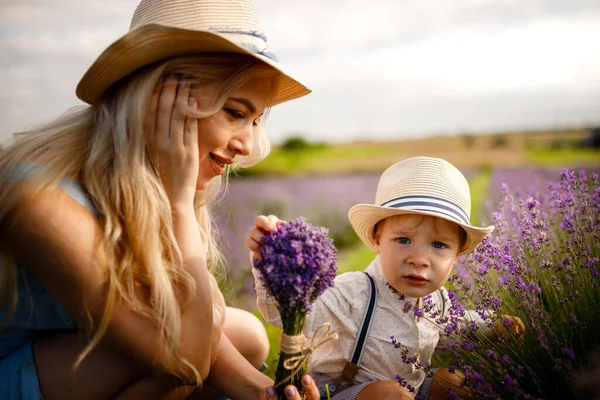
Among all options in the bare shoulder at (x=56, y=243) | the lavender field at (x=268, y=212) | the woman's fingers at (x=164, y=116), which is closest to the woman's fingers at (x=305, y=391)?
the bare shoulder at (x=56, y=243)

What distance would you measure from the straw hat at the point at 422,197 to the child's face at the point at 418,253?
69 millimetres

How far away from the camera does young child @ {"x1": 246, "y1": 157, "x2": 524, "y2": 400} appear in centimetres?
251

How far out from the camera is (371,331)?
8.53 feet

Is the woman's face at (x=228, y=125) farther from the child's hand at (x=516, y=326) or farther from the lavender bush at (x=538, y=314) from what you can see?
the child's hand at (x=516, y=326)

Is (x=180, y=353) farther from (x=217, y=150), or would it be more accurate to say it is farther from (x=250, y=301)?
(x=250, y=301)

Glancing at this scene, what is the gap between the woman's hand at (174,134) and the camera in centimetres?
194

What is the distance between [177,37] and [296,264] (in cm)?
88

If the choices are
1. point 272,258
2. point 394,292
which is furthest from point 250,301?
point 272,258

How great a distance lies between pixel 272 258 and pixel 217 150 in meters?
0.56

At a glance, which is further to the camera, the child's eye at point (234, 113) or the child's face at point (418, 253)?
the child's face at point (418, 253)

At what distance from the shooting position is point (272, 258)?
1.81m

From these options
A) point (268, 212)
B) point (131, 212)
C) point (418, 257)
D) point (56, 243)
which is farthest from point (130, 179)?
point (268, 212)

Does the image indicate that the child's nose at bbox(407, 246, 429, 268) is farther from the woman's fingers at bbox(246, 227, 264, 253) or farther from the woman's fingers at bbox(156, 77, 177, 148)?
the woman's fingers at bbox(156, 77, 177, 148)

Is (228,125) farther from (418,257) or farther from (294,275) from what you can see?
(418,257)
